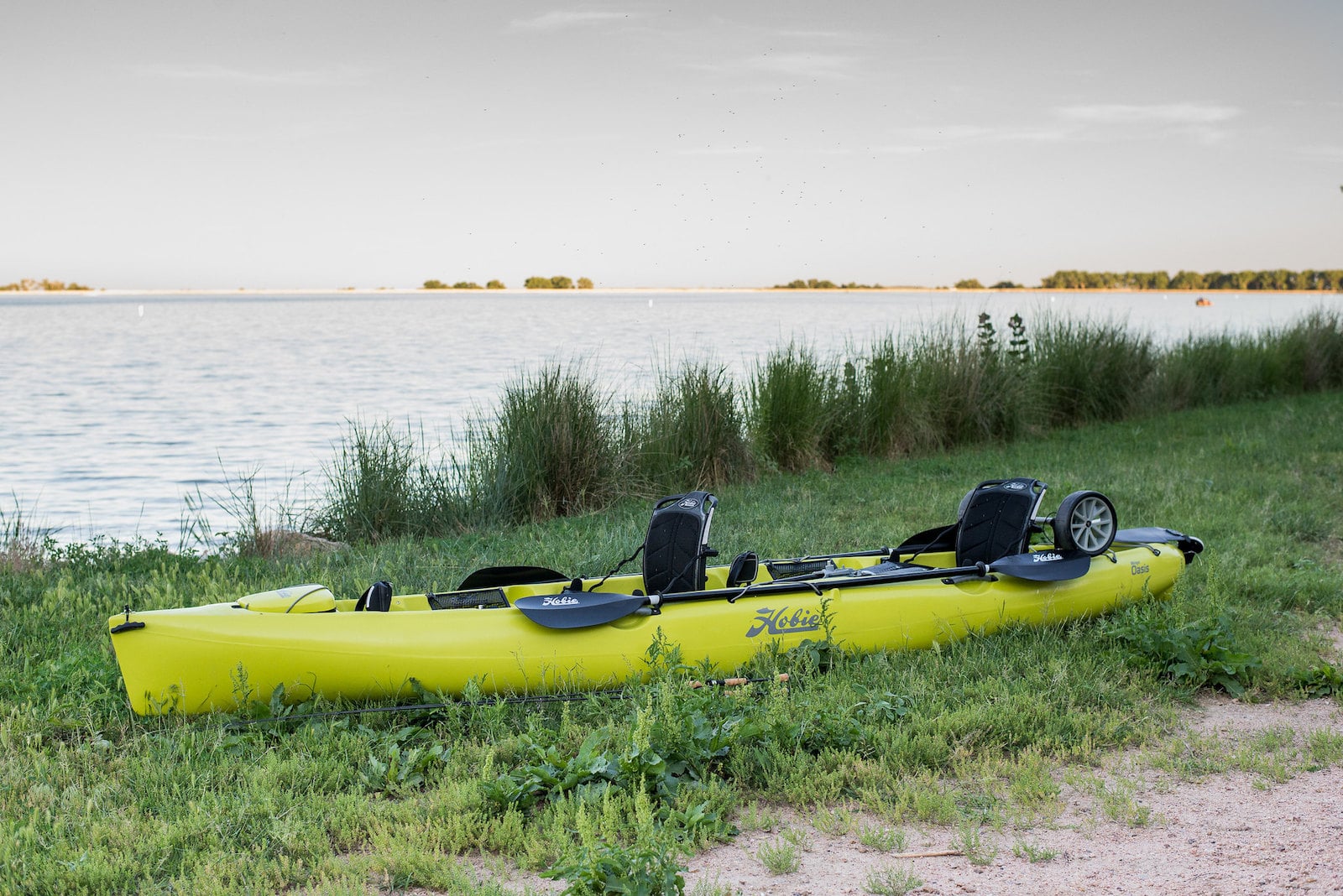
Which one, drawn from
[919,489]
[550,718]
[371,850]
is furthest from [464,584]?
[919,489]

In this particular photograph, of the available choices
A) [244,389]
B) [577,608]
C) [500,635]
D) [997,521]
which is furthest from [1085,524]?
[244,389]

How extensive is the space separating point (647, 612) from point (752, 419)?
636 cm

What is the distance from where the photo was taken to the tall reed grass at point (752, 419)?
365 inches

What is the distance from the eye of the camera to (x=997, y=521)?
591cm

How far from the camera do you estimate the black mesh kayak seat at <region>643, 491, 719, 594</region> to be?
17.5 feet

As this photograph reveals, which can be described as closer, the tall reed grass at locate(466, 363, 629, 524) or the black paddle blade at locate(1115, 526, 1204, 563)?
the black paddle blade at locate(1115, 526, 1204, 563)

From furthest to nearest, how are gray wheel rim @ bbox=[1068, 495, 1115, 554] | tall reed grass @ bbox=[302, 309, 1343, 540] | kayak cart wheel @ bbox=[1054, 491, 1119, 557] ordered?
tall reed grass @ bbox=[302, 309, 1343, 540] < gray wheel rim @ bbox=[1068, 495, 1115, 554] < kayak cart wheel @ bbox=[1054, 491, 1119, 557]

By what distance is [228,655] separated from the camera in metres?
4.36

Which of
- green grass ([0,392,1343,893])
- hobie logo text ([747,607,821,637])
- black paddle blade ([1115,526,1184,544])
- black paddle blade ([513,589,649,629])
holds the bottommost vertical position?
green grass ([0,392,1343,893])

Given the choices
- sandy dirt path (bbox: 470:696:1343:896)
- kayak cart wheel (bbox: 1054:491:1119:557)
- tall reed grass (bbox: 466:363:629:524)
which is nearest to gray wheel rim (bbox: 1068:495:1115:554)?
kayak cart wheel (bbox: 1054:491:1119:557)

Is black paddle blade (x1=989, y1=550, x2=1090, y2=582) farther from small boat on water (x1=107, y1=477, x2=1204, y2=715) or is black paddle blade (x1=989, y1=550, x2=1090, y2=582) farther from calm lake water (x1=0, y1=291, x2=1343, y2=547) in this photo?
calm lake water (x1=0, y1=291, x2=1343, y2=547)

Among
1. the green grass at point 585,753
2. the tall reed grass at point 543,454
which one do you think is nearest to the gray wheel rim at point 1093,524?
the green grass at point 585,753

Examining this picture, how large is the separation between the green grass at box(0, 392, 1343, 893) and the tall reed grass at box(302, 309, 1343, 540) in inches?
109

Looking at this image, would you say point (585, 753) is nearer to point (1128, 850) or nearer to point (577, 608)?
point (577, 608)
